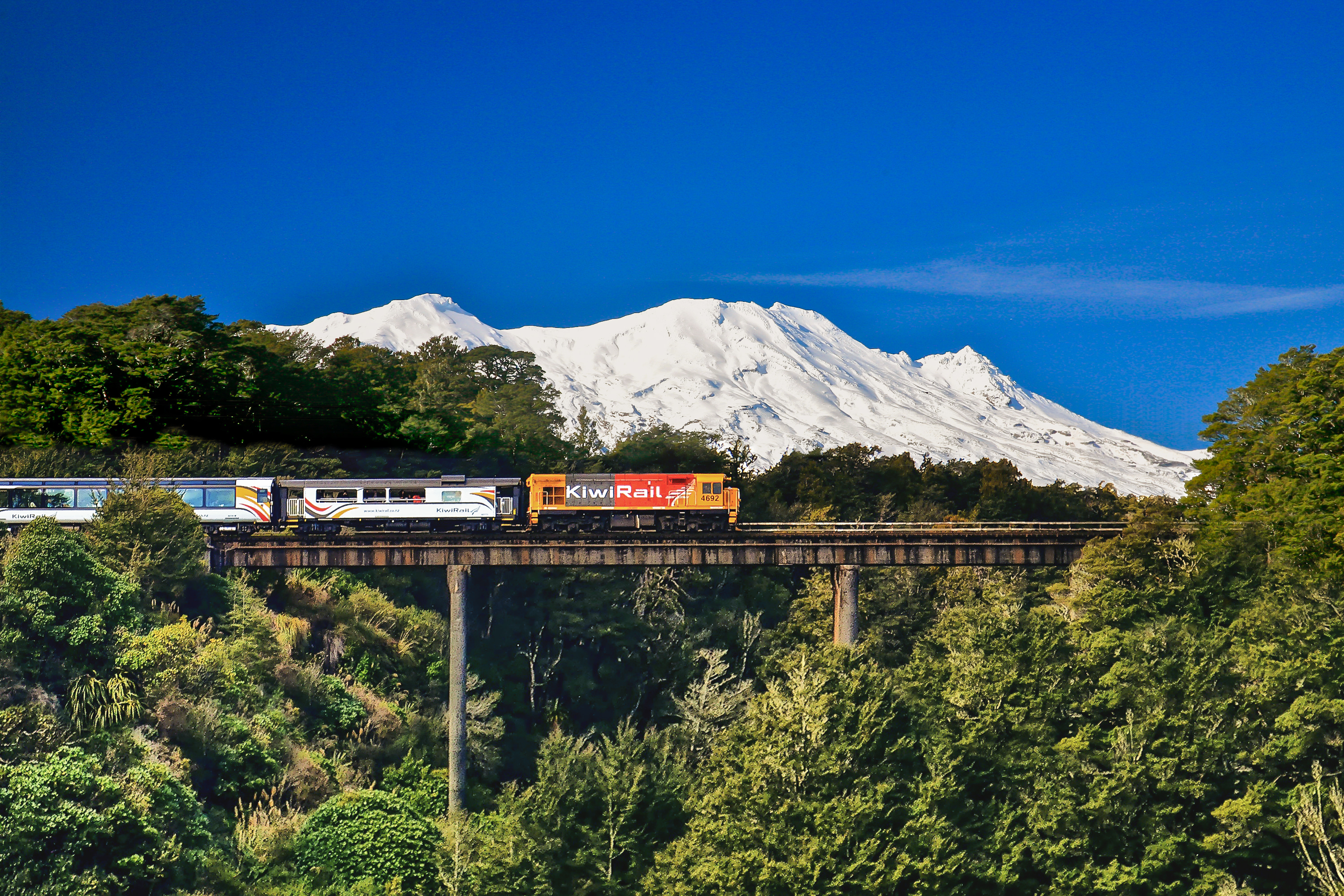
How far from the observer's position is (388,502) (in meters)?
55.4

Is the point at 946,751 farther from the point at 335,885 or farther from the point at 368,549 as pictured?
the point at 368,549

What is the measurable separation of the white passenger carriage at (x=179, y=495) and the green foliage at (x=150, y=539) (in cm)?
354

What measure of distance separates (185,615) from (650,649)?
77.8ft

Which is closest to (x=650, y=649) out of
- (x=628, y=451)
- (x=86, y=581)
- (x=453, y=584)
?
(x=453, y=584)

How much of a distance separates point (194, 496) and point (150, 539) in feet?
25.2

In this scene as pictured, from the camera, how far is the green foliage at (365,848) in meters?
36.2

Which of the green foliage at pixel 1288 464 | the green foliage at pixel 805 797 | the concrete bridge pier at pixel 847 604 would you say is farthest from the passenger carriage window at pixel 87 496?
the green foliage at pixel 1288 464

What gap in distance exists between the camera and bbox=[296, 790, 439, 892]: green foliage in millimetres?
36188

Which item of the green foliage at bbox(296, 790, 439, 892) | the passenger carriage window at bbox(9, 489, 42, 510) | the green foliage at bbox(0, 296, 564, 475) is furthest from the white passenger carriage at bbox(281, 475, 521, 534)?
the green foliage at bbox(296, 790, 439, 892)

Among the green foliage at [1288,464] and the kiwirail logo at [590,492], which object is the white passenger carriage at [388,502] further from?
the green foliage at [1288,464]

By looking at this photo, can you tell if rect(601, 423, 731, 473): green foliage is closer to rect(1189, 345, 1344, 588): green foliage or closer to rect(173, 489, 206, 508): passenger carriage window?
rect(173, 489, 206, 508): passenger carriage window

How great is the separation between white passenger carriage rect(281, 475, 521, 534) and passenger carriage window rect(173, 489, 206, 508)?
3.94 metres

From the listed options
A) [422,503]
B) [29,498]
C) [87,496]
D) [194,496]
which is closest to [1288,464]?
[422,503]

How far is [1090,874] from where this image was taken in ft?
109
